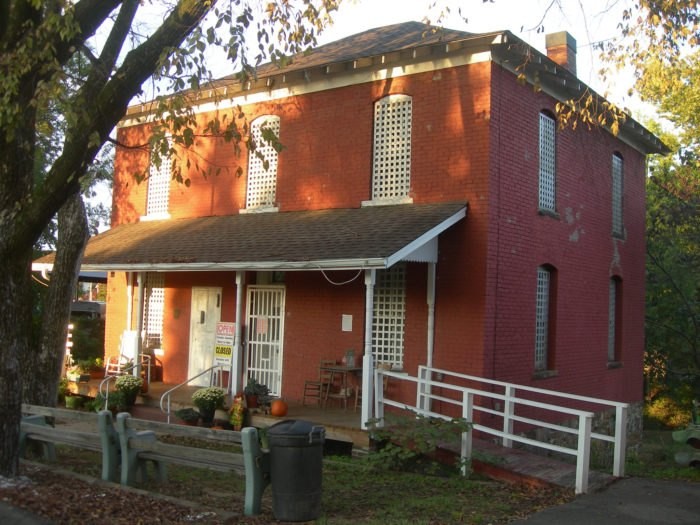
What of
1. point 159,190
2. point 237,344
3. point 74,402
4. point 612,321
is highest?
point 159,190

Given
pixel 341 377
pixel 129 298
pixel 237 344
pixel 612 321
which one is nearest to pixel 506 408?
pixel 341 377

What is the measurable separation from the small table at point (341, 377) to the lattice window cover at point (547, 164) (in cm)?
475

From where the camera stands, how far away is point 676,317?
2241cm

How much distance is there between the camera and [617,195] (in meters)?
17.4

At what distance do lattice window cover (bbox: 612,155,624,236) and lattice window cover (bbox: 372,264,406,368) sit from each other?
6.68 meters

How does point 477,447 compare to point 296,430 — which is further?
point 477,447

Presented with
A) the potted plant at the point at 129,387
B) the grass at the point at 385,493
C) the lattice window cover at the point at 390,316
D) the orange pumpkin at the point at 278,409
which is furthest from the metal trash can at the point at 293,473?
the potted plant at the point at 129,387

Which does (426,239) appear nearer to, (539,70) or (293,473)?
(539,70)

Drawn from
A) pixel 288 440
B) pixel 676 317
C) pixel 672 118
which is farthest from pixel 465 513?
pixel 672 118

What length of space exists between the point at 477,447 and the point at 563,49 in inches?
399

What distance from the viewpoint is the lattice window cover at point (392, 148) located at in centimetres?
1346

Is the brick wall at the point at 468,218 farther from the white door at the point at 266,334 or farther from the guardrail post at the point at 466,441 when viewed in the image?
the guardrail post at the point at 466,441

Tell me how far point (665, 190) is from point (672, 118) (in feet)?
15.3

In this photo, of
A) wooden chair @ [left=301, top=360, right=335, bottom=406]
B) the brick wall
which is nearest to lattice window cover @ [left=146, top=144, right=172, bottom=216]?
the brick wall
